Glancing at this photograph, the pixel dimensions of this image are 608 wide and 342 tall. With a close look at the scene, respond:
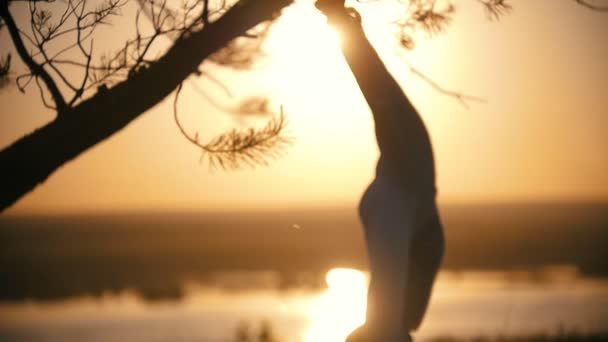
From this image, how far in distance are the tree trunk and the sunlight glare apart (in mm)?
3796

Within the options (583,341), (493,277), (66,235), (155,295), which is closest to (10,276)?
(155,295)

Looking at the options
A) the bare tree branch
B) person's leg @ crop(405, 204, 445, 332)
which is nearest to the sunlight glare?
the bare tree branch

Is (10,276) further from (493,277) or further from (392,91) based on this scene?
(392,91)

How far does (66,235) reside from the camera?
64.1m

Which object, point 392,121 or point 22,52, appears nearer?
point 392,121

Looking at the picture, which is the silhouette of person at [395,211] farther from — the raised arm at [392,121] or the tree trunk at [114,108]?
the tree trunk at [114,108]

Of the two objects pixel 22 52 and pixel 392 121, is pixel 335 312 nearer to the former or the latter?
pixel 22 52

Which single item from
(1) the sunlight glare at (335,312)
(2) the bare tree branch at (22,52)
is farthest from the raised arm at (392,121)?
(1) the sunlight glare at (335,312)

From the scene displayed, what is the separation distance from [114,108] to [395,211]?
1783mm

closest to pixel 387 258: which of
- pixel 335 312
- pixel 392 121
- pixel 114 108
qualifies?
pixel 392 121

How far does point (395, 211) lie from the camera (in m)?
2.30

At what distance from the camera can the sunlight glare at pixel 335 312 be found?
35.9 feet

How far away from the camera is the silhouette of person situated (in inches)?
89.9

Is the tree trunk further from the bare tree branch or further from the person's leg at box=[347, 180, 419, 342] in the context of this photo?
the person's leg at box=[347, 180, 419, 342]
